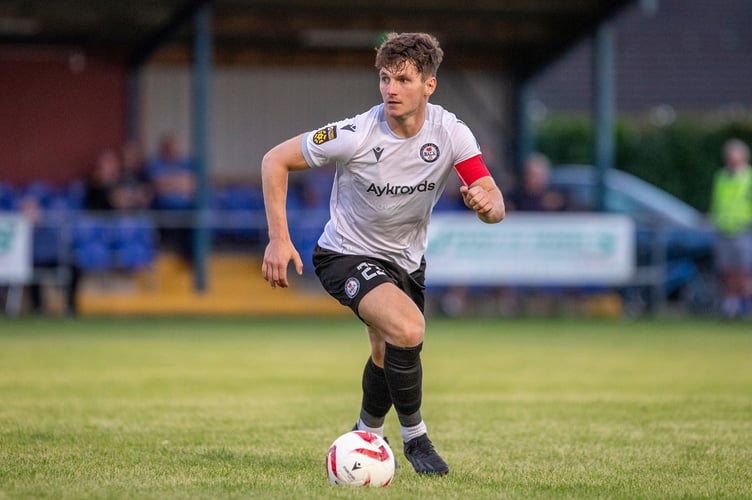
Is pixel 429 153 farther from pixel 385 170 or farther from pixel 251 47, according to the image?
pixel 251 47

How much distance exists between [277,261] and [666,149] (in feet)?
82.9

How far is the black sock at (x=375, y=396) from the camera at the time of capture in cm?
643

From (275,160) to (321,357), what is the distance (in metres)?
6.88

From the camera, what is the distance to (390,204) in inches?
246

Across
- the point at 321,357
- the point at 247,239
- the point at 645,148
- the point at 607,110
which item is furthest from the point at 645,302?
the point at 645,148

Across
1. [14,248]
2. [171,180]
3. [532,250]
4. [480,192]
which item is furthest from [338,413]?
[171,180]

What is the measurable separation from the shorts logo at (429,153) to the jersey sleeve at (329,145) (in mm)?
327

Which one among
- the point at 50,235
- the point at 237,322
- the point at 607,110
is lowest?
the point at 237,322

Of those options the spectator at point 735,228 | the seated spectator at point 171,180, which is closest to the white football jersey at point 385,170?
the spectator at point 735,228

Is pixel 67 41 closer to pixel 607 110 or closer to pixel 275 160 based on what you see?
pixel 607 110

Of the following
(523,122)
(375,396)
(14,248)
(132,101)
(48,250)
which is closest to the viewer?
(375,396)

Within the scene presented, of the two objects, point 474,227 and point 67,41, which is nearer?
point 474,227

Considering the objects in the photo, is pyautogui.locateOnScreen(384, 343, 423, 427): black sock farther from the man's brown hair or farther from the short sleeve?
the man's brown hair

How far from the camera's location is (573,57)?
3519 centimetres
